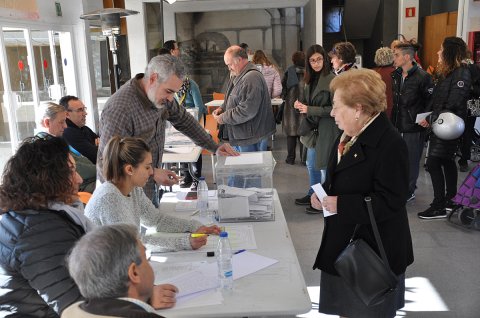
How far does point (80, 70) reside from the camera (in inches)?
275

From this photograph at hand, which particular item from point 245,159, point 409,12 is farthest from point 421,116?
point 409,12

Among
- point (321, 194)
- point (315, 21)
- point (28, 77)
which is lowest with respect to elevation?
point (321, 194)

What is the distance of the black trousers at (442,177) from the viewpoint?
4.36m

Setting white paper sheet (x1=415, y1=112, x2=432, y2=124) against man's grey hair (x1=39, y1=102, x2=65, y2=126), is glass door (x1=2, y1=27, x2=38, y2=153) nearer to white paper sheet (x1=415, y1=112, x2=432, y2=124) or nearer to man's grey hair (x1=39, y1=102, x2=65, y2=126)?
man's grey hair (x1=39, y1=102, x2=65, y2=126)

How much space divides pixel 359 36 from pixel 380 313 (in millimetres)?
11561

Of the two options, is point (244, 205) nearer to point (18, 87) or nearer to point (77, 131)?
point (77, 131)

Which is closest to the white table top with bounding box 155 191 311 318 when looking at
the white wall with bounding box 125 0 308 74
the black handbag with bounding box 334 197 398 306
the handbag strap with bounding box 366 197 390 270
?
the black handbag with bounding box 334 197 398 306

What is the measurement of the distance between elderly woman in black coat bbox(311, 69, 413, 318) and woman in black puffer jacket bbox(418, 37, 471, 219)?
7.85 ft

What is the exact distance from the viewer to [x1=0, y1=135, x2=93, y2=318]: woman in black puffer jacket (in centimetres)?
152

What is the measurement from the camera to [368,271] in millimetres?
1974

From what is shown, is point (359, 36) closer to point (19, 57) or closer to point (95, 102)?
point (95, 102)

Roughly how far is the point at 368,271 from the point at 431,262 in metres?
1.90

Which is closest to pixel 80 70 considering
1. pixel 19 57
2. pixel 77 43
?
pixel 77 43

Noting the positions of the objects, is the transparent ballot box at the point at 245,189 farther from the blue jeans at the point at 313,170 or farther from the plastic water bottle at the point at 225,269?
the blue jeans at the point at 313,170
